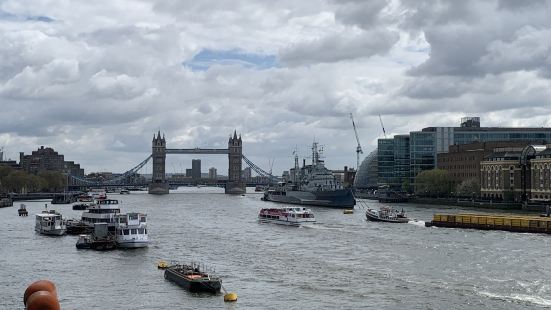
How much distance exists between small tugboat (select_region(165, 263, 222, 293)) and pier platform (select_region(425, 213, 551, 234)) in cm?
5181

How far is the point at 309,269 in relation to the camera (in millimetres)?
55531

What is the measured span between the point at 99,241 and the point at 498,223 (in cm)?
5044

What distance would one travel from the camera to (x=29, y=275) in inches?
2128

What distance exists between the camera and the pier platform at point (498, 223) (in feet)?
283

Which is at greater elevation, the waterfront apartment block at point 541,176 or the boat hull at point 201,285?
the waterfront apartment block at point 541,176

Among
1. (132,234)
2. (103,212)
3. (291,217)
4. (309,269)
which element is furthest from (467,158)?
(309,269)

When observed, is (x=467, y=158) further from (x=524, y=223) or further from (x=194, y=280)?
(x=194, y=280)

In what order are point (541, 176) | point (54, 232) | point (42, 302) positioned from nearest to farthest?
1. point (42, 302)
2. point (54, 232)
3. point (541, 176)

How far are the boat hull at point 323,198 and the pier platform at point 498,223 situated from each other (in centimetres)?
6058

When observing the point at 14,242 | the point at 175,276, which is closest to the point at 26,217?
the point at 14,242

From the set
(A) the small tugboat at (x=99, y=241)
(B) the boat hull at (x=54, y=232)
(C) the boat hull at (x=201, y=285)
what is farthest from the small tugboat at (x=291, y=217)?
(C) the boat hull at (x=201, y=285)

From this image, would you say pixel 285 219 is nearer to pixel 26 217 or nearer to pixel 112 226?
pixel 112 226

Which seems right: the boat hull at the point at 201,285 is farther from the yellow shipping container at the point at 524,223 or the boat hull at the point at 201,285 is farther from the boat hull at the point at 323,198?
the boat hull at the point at 323,198

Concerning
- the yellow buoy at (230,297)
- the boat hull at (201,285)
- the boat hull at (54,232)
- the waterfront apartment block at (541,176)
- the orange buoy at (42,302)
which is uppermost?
the waterfront apartment block at (541,176)
